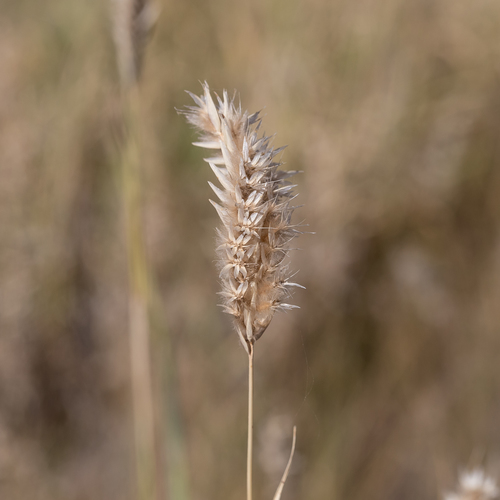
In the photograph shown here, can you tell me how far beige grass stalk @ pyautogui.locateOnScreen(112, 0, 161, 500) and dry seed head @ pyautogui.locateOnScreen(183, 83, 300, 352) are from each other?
37 centimetres

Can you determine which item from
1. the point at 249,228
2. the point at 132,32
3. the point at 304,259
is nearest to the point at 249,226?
the point at 249,228

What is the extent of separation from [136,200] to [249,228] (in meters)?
0.43

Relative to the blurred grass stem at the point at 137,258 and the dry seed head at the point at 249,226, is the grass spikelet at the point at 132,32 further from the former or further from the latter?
the dry seed head at the point at 249,226

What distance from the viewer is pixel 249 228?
53cm

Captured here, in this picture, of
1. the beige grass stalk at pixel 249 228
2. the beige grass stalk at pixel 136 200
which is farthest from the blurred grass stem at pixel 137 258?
the beige grass stalk at pixel 249 228

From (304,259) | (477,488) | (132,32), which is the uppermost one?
(132,32)

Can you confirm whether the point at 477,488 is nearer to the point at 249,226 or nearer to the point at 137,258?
the point at 249,226

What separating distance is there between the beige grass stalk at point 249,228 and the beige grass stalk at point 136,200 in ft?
1.19

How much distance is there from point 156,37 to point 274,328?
154 centimetres

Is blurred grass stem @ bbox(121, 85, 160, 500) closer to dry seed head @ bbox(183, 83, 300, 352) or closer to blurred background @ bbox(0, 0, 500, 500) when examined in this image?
dry seed head @ bbox(183, 83, 300, 352)

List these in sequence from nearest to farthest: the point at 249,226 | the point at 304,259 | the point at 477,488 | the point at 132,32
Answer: the point at 249,226 → the point at 477,488 → the point at 132,32 → the point at 304,259

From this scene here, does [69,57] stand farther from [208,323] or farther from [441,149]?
[441,149]

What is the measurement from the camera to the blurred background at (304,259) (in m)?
1.58

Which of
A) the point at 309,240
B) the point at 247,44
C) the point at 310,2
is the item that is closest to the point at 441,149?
the point at 309,240
